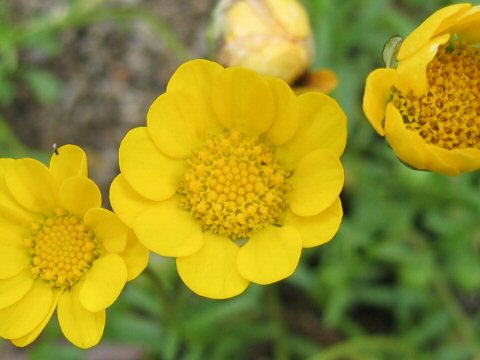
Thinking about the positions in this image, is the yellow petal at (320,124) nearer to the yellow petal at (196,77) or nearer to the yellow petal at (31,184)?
the yellow petal at (196,77)

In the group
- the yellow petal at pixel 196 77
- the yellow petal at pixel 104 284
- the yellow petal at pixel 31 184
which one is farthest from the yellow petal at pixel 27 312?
the yellow petal at pixel 196 77

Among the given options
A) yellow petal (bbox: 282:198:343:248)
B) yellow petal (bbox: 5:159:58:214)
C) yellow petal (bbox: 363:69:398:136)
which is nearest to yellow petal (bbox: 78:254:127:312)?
yellow petal (bbox: 5:159:58:214)

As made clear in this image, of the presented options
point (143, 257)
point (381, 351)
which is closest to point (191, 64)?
point (143, 257)

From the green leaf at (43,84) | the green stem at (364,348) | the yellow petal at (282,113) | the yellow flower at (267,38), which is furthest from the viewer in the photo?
the green leaf at (43,84)

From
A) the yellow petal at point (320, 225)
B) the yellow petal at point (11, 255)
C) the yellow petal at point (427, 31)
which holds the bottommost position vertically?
the yellow petal at point (11, 255)

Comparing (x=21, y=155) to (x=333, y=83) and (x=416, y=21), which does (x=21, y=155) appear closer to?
(x=333, y=83)

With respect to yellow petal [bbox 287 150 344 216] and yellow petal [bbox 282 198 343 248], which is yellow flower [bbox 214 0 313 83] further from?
yellow petal [bbox 282 198 343 248]
